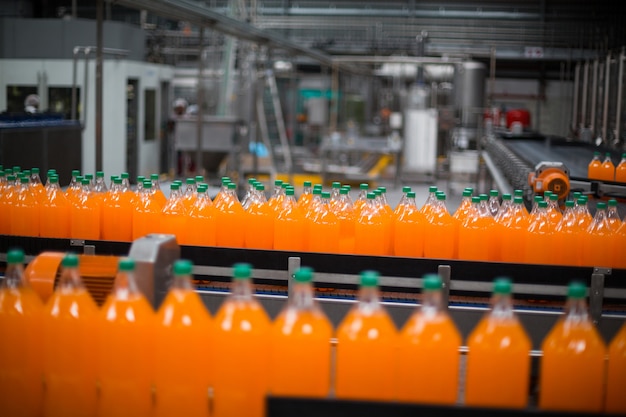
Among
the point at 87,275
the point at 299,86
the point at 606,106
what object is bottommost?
the point at 87,275

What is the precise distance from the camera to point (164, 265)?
7.29 ft

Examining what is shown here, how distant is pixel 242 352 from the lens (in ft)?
5.98

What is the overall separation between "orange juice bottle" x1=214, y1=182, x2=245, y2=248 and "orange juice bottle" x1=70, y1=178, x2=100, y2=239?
481mm

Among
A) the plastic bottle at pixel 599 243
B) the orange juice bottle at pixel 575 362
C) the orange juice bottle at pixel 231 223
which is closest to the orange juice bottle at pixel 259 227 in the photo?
the orange juice bottle at pixel 231 223

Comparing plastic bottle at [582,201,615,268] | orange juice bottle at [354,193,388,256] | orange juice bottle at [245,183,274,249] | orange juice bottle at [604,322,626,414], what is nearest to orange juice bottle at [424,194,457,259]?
orange juice bottle at [354,193,388,256]

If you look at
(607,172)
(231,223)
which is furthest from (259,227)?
(607,172)

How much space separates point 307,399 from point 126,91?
1002 cm

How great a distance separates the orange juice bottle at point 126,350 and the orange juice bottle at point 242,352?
17cm

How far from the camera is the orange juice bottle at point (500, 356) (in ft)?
5.90

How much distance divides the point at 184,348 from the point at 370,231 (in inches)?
62.7

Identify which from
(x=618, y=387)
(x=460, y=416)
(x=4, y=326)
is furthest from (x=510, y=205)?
(x=4, y=326)

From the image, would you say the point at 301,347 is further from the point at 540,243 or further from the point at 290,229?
the point at 540,243

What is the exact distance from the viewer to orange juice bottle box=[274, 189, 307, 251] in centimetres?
333

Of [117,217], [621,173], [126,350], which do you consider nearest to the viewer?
[126,350]
